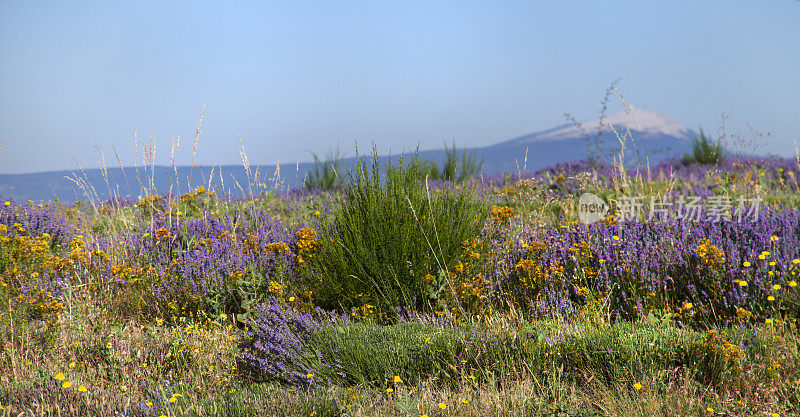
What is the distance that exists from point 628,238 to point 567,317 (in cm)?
89

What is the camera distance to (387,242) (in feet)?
12.1

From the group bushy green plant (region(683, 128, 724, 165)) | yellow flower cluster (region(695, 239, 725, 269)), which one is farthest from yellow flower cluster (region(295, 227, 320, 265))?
bushy green plant (region(683, 128, 724, 165))

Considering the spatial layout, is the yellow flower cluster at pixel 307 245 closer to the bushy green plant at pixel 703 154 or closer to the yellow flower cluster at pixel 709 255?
the yellow flower cluster at pixel 709 255

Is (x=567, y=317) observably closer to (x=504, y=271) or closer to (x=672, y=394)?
(x=504, y=271)

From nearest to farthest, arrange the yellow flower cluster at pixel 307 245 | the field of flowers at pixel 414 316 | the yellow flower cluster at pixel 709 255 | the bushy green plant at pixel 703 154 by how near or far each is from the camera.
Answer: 1. the field of flowers at pixel 414 316
2. the yellow flower cluster at pixel 709 255
3. the yellow flower cluster at pixel 307 245
4. the bushy green plant at pixel 703 154

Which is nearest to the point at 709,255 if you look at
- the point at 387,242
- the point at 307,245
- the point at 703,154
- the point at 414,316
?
the point at 414,316

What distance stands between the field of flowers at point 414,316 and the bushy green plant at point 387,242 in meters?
0.02

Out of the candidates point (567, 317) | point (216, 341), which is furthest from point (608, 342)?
point (216, 341)

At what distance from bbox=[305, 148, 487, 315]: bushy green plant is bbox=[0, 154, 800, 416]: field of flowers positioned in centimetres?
2

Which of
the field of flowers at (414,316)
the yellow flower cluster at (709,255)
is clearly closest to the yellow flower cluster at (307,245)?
the field of flowers at (414,316)

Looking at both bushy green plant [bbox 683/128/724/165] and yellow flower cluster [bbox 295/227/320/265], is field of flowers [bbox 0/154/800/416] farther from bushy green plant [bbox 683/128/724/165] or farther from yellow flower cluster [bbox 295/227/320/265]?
bushy green plant [bbox 683/128/724/165]

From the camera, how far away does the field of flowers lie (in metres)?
2.60

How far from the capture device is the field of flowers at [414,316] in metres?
2.60

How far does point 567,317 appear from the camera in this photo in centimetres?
346
